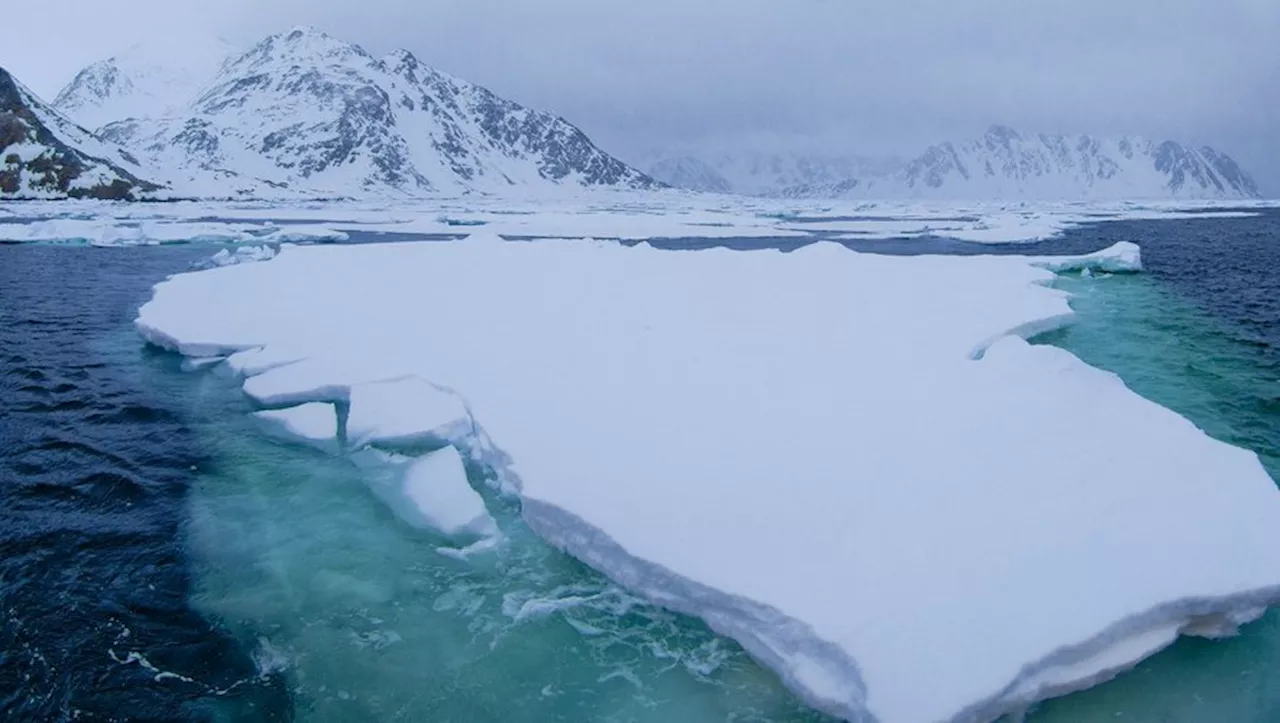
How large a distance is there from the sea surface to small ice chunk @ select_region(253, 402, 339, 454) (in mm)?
187

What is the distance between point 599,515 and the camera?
621 cm

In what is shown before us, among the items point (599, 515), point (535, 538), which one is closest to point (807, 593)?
point (599, 515)

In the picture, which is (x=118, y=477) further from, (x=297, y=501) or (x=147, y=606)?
(x=147, y=606)

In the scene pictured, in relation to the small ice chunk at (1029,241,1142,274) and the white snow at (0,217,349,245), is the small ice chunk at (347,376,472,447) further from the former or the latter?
the white snow at (0,217,349,245)

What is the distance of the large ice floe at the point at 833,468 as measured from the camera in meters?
4.82

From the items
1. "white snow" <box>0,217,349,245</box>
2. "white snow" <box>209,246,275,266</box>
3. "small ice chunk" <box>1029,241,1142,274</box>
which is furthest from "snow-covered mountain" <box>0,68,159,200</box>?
"small ice chunk" <box>1029,241,1142,274</box>

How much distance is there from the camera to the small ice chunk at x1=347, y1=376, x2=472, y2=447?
8297mm

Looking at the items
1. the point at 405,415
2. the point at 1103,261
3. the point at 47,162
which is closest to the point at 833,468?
the point at 405,415

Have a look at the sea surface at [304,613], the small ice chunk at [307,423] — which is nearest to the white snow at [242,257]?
the sea surface at [304,613]

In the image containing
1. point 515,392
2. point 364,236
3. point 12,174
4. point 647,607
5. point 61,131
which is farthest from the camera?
point 61,131

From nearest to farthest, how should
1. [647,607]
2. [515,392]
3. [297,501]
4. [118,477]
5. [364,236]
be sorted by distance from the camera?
[647,607]
[297,501]
[118,477]
[515,392]
[364,236]

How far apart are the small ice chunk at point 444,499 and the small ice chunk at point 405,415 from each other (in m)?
0.39

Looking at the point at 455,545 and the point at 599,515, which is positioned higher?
the point at 599,515

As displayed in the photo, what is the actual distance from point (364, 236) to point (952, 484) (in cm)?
3611
